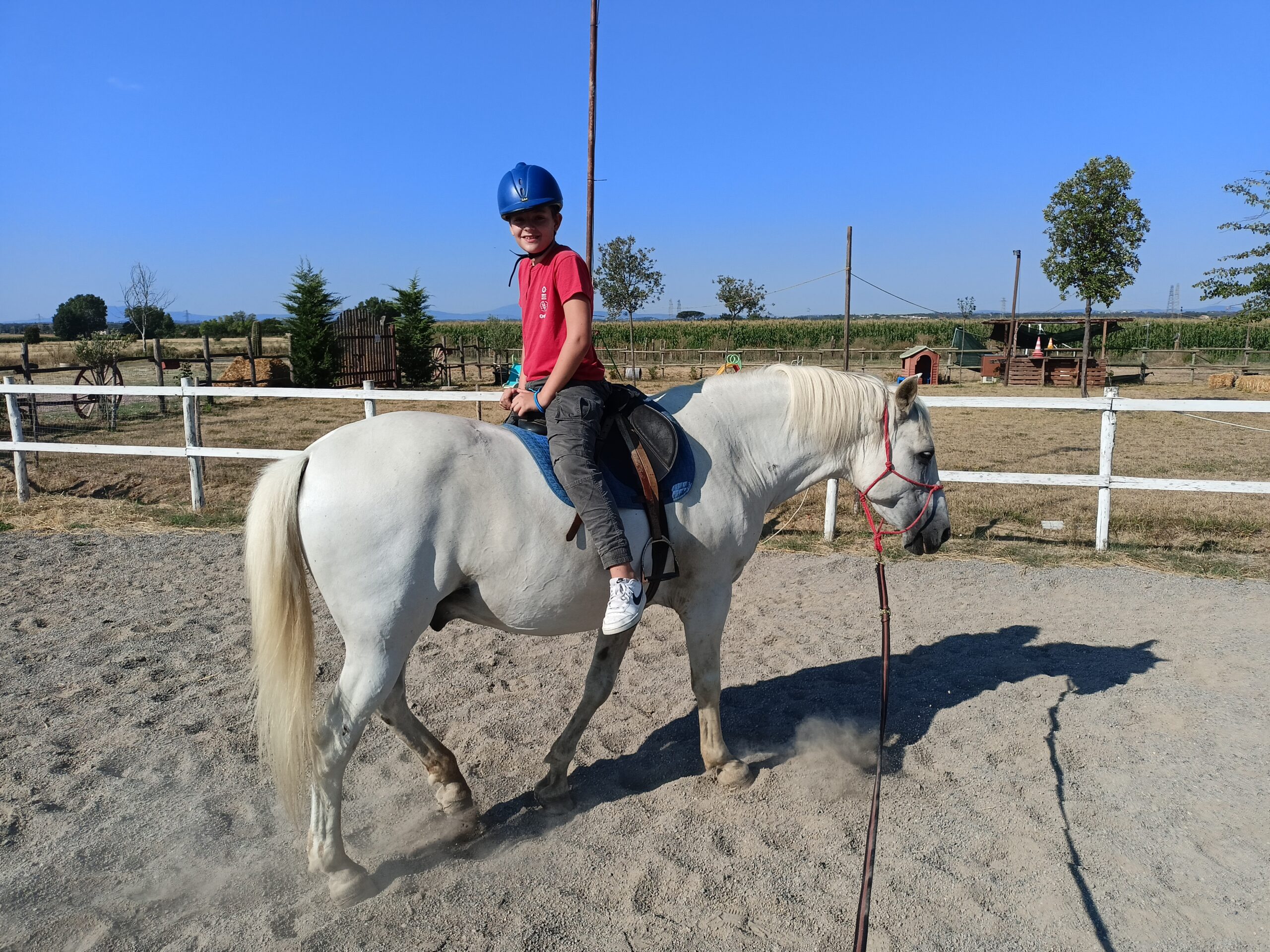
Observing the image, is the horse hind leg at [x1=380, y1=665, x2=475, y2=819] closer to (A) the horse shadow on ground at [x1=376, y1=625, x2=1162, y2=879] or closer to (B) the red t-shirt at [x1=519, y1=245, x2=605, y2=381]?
(A) the horse shadow on ground at [x1=376, y1=625, x2=1162, y2=879]

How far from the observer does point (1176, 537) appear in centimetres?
785

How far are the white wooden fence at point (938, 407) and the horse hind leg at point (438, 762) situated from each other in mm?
2960

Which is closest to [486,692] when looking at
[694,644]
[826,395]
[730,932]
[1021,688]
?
[694,644]

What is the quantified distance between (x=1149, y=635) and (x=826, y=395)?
3418 mm

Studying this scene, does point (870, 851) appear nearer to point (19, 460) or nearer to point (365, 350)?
point (19, 460)

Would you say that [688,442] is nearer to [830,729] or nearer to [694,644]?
[694,644]

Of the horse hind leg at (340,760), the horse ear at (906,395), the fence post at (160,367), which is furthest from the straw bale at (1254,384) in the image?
the fence post at (160,367)

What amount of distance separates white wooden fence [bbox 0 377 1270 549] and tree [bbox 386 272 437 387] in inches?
728

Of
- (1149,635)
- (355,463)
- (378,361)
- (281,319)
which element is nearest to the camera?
(355,463)

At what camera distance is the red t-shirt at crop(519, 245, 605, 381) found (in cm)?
308

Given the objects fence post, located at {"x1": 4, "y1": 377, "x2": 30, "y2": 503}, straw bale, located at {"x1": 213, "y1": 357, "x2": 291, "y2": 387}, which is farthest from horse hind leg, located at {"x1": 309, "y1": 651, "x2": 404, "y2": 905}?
straw bale, located at {"x1": 213, "y1": 357, "x2": 291, "y2": 387}

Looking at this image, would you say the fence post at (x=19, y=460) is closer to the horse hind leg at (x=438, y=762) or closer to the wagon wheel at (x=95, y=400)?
the wagon wheel at (x=95, y=400)

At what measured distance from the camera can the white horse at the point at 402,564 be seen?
9.09 feet

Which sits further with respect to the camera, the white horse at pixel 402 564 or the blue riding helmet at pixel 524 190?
the blue riding helmet at pixel 524 190
